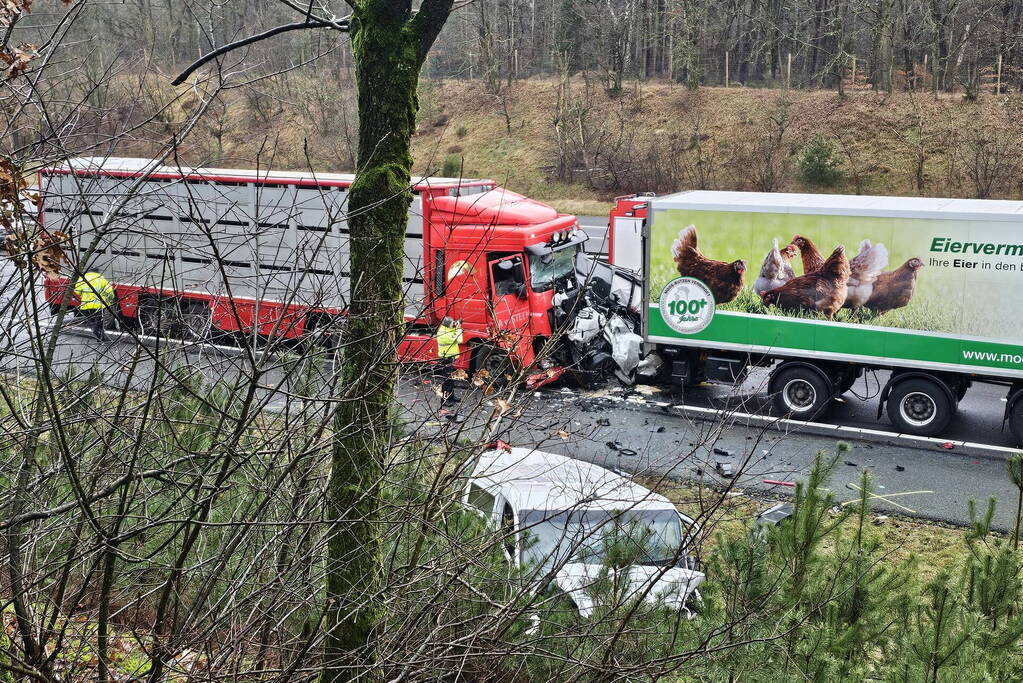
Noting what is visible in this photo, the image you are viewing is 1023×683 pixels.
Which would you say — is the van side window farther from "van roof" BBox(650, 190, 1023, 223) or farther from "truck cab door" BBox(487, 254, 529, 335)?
"van roof" BBox(650, 190, 1023, 223)

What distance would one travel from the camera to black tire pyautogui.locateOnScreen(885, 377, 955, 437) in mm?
12797

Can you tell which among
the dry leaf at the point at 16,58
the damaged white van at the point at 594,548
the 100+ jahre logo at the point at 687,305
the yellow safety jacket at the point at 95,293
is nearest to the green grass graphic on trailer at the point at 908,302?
the 100+ jahre logo at the point at 687,305

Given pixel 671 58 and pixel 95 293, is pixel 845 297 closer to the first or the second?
pixel 95 293

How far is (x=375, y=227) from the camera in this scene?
552cm

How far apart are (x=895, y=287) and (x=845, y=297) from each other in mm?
627

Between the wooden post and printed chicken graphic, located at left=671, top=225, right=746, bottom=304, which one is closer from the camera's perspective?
printed chicken graphic, located at left=671, top=225, right=746, bottom=304

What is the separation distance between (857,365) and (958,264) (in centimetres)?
181

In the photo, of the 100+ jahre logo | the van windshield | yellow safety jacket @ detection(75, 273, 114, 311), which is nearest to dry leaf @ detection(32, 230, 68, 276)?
yellow safety jacket @ detection(75, 273, 114, 311)

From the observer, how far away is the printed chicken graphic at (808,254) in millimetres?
13188

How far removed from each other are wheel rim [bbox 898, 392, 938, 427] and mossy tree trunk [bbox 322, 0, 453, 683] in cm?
941

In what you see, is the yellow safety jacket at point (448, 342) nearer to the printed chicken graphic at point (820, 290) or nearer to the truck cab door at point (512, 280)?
the truck cab door at point (512, 280)

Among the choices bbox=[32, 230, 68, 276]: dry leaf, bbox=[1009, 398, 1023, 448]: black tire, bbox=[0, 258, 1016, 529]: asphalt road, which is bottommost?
bbox=[0, 258, 1016, 529]: asphalt road

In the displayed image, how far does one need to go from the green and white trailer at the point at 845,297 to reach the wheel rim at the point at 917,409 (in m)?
0.01

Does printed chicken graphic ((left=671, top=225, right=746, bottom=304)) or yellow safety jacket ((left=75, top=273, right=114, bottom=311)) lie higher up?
yellow safety jacket ((left=75, top=273, right=114, bottom=311))
